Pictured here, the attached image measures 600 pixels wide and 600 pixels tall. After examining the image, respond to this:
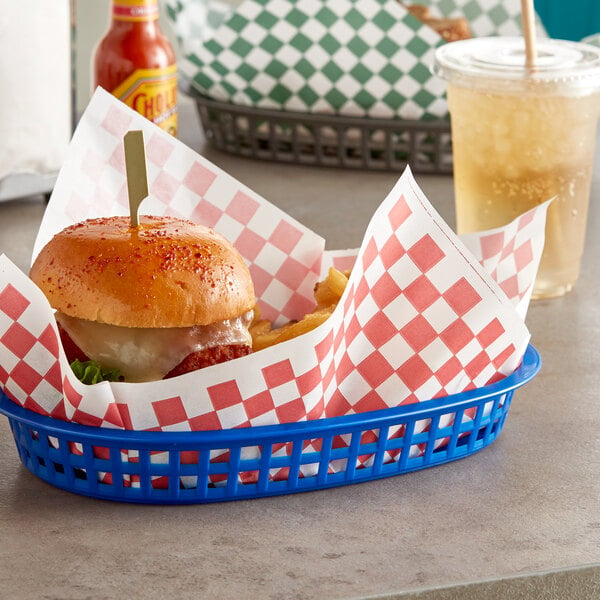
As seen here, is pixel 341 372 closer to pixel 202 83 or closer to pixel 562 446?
pixel 562 446

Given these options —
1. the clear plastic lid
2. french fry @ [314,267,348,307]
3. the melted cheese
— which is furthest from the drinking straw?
the melted cheese

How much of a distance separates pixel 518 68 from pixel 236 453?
69 centimetres

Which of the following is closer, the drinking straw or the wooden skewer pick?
the wooden skewer pick

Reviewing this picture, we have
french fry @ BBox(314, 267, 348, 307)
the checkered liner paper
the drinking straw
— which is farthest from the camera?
the checkered liner paper

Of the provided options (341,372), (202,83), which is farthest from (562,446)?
(202,83)

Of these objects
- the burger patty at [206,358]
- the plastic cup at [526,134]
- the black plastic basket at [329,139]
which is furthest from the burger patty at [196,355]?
the black plastic basket at [329,139]

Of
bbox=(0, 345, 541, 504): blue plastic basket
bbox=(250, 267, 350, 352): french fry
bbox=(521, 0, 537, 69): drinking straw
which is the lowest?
bbox=(0, 345, 541, 504): blue plastic basket

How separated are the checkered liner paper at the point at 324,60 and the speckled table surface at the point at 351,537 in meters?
0.95

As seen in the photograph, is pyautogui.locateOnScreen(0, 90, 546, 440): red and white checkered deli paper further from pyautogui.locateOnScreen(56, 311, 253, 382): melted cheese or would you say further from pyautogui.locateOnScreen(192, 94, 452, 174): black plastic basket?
pyautogui.locateOnScreen(192, 94, 452, 174): black plastic basket

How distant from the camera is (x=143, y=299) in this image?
861 mm

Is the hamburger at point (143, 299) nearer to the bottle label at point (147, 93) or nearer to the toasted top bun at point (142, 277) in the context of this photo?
the toasted top bun at point (142, 277)

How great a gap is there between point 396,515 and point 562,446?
225 millimetres

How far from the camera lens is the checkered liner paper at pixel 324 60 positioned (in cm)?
187

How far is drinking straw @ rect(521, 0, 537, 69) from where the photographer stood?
4.23ft
